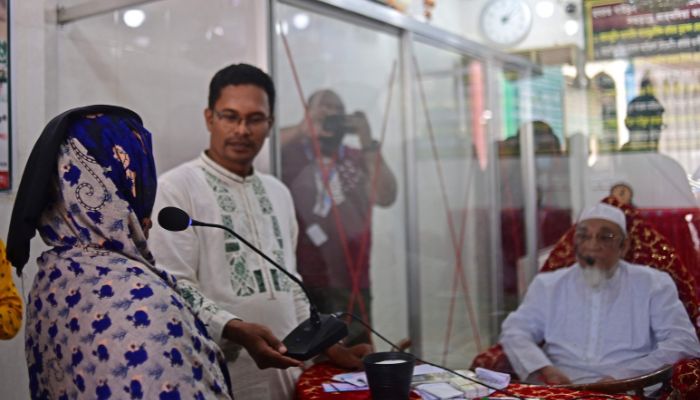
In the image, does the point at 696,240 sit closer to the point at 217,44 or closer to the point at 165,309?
the point at 217,44

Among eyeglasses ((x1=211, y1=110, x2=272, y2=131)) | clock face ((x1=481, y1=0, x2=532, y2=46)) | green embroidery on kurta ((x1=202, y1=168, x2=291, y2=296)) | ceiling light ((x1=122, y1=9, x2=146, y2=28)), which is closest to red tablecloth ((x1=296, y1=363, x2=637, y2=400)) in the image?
green embroidery on kurta ((x1=202, y1=168, x2=291, y2=296))

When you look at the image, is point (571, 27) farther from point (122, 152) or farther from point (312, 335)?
point (122, 152)

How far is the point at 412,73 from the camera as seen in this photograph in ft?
12.9

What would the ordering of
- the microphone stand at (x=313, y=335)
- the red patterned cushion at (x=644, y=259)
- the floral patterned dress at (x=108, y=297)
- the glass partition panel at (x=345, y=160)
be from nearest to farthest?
the floral patterned dress at (x=108, y=297), the microphone stand at (x=313, y=335), the red patterned cushion at (x=644, y=259), the glass partition panel at (x=345, y=160)

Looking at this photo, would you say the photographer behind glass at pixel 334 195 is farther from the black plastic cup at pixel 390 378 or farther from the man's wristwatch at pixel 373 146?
the black plastic cup at pixel 390 378

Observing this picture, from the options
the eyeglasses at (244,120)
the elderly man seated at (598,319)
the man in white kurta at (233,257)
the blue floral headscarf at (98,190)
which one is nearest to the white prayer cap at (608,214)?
the elderly man seated at (598,319)

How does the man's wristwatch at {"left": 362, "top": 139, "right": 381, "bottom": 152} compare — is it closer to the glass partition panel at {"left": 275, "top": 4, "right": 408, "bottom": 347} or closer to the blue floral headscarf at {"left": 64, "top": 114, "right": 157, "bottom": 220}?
the glass partition panel at {"left": 275, "top": 4, "right": 408, "bottom": 347}

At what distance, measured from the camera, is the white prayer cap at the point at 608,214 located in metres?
2.86

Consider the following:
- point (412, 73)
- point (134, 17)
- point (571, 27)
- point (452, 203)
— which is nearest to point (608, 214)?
point (571, 27)

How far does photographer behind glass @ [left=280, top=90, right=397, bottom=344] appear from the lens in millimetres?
3191

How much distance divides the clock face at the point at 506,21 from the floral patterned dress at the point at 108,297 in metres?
3.43

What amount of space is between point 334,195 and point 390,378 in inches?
68.9

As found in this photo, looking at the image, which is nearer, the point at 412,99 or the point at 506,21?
the point at 412,99

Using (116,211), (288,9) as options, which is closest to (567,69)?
(288,9)
